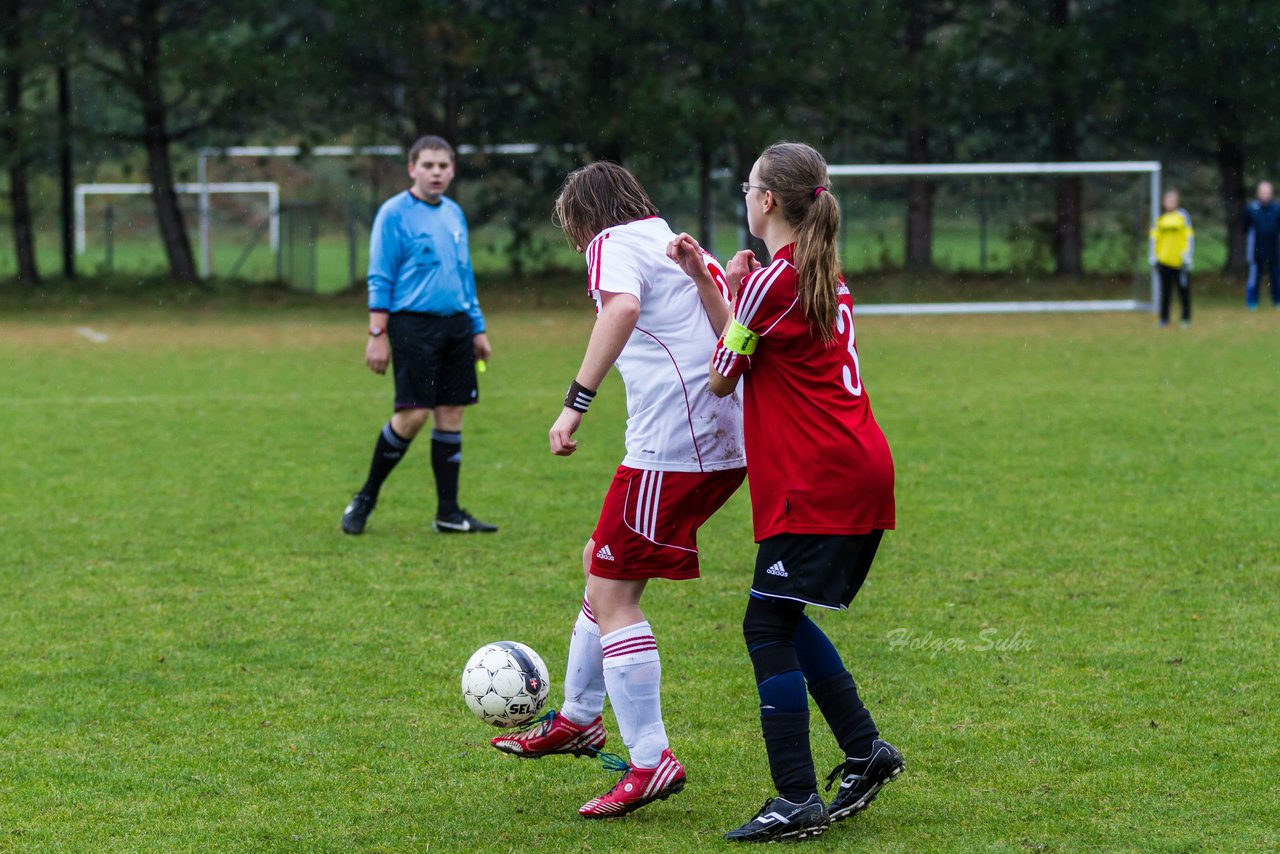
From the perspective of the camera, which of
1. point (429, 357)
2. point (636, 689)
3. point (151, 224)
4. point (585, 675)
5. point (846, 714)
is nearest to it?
point (846, 714)

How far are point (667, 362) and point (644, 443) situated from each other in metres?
0.22

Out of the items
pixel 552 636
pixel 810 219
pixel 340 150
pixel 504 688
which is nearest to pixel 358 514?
pixel 552 636

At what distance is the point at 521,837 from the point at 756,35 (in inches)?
901

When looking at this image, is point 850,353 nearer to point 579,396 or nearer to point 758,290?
point 758,290

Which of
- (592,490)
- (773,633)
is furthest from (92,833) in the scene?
(592,490)

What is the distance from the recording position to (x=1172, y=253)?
2002cm

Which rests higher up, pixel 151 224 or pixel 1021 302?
pixel 151 224

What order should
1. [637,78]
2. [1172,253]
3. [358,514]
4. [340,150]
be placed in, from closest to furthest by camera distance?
[358,514]
[1172,253]
[637,78]
[340,150]

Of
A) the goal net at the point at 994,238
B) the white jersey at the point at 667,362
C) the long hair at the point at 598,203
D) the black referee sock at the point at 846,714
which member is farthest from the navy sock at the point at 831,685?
the goal net at the point at 994,238

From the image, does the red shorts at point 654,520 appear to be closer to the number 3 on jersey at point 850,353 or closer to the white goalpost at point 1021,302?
the number 3 on jersey at point 850,353

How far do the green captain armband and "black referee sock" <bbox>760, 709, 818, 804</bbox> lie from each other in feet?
2.95

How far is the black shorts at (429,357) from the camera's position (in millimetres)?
7727

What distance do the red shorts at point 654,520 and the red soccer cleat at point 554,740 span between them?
502mm

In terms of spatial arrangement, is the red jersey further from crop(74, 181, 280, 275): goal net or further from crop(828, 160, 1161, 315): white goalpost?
crop(74, 181, 280, 275): goal net
